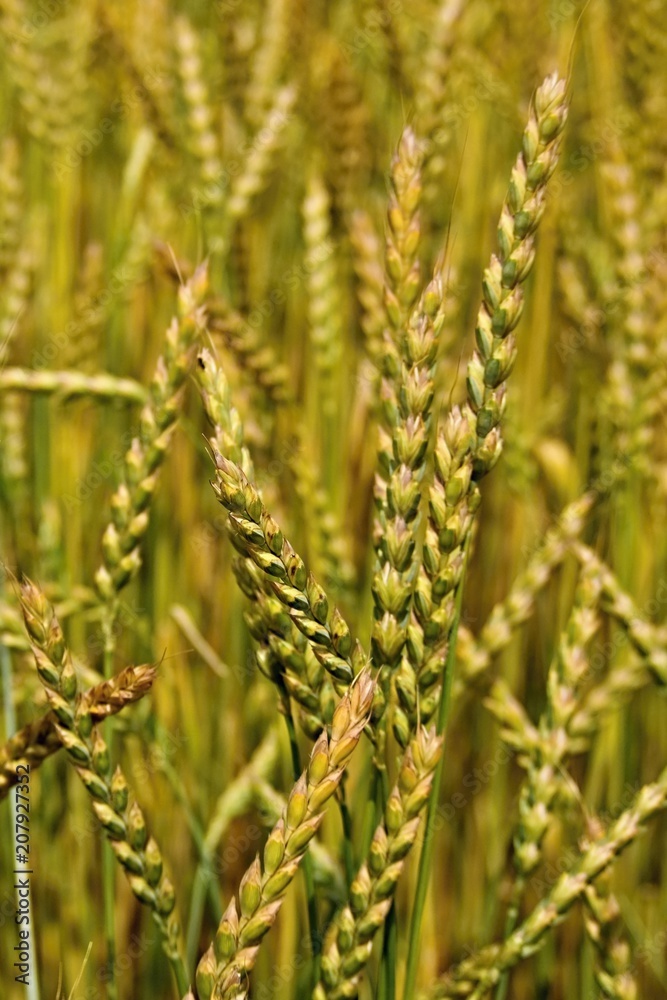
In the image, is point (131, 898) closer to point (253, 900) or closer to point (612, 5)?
point (253, 900)

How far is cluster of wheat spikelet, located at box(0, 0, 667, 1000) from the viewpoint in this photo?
500mm

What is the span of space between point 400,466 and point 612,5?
1.19 meters

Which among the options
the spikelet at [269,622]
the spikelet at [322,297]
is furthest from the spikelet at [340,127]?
the spikelet at [269,622]

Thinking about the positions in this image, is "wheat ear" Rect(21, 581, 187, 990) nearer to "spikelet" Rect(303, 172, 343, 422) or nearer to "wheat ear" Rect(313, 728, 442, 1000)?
"wheat ear" Rect(313, 728, 442, 1000)

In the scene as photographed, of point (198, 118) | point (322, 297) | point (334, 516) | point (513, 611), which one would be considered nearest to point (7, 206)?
point (198, 118)

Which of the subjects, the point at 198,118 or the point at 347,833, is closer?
the point at 347,833

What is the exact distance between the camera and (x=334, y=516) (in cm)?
101

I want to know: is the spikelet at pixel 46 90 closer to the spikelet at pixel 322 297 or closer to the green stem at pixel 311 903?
the spikelet at pixel 322 297

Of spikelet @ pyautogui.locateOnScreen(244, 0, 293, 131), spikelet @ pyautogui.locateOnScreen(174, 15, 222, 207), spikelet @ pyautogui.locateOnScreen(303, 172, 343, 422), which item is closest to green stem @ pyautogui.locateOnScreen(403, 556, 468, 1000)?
spikelet @ pyautogui.locateOnScreen(303, 172, 343, 422)

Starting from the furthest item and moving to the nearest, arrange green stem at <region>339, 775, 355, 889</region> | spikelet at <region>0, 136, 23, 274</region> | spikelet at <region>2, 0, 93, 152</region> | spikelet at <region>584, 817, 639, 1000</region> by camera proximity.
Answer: spikelet at <region>2, 0, 93, 152</region>, spikelet at <region>0, 136, 23, 274</region>, spikelet at <region>584, 817, 639, 1000</region>, green stem at <region>339, 775, 355, 889</region>

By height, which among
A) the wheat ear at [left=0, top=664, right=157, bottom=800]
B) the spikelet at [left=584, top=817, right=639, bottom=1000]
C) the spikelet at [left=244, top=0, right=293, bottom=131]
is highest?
the spikelet at [left=244, top=0, right=293, bottom=131]

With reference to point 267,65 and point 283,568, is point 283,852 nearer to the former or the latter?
point 283,568

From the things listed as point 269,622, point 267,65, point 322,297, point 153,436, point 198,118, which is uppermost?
point 267,65

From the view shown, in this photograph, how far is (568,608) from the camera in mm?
1123
